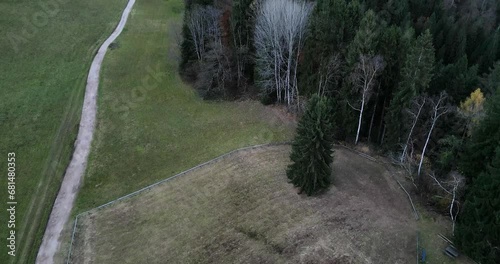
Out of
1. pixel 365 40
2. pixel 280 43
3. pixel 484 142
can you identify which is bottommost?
pixel 484 142

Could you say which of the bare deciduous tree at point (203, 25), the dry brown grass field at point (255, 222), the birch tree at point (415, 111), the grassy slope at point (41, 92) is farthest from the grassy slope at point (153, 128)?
the birch tree at point (415, 111)

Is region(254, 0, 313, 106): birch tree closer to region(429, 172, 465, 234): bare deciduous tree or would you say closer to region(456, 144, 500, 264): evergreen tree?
region(429, 172, 465, 234): bare deciduous tree

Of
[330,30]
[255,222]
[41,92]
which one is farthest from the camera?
[41,92]

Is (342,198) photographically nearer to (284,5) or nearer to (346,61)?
(346,61)

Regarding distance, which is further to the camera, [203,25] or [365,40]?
[203,25]

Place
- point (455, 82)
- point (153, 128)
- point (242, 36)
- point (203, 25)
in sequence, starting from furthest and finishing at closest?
point (203, 25) < point (242, 36) < point (153, 128) < point (455, 82)

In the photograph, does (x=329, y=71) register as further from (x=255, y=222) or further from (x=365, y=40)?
(x=255, y=222)

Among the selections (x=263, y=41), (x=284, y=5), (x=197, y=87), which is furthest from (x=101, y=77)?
(x=284, y=5)

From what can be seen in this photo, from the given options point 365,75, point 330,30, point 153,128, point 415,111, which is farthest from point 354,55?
point 153,128
